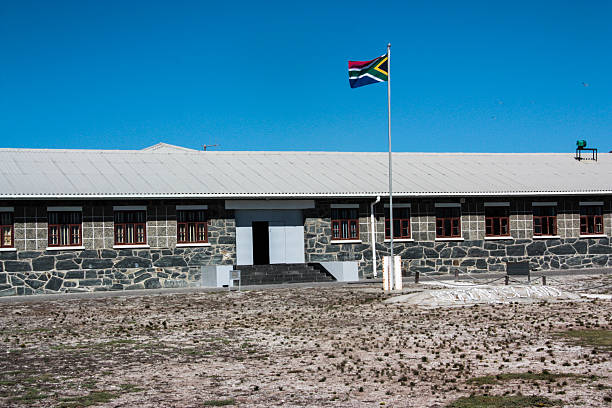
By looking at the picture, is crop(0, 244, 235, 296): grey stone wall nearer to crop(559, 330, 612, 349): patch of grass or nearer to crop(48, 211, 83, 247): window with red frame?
crop(48, 211, 83, 247): window with red frame

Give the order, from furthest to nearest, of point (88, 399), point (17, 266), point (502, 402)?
point (17, 266) → point (88, 399) → point (502, 402)

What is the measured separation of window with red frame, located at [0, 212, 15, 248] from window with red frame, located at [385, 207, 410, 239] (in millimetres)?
12663

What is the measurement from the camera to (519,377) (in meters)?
9.46

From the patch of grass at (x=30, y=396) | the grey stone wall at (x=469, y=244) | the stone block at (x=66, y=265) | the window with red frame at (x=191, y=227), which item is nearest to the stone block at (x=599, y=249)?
the grey stone wall at (x=469, y=244)

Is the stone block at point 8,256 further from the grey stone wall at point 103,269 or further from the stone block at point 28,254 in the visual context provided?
the stone block at point 28,254

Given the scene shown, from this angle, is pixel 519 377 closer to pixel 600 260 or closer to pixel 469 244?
pixel 469 244

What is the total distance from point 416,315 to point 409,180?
14.6 meters

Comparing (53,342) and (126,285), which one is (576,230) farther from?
(53,342)

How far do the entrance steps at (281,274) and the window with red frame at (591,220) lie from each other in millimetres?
10494

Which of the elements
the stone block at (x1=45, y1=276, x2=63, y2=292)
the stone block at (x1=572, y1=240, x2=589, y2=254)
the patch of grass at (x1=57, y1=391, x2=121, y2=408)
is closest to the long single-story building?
the stone block at (x1=45, y1=276, x2=63, y2=292)

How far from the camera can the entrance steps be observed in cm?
2714

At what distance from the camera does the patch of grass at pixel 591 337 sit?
11.9m

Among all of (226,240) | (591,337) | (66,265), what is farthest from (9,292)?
(591,337)

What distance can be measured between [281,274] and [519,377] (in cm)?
1851
